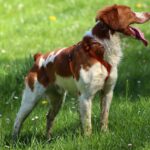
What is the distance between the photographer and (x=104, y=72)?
6504 mm

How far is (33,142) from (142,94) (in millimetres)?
2979

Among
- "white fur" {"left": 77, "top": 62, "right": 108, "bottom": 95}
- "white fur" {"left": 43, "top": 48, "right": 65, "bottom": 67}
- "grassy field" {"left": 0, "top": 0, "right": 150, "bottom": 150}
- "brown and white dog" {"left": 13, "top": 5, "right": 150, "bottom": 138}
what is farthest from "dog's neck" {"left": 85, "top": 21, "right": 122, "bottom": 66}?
"grassy field" {"left": 0, "top": 0, "right": 150, "bottom": 150}

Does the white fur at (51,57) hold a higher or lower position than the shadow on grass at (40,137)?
higher

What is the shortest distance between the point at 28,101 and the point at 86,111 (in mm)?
1029

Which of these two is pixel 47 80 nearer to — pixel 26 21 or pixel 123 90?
pixel 123 90

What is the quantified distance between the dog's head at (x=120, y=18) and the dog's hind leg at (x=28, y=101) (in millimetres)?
1251

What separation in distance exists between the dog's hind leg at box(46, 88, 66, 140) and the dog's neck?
1.04 metres

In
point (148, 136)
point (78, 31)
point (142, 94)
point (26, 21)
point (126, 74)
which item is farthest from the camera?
point (26, 21)

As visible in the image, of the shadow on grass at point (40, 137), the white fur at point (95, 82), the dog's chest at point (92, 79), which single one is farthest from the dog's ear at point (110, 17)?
the shadow on grass at point (40, 137)

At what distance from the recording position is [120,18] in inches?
256

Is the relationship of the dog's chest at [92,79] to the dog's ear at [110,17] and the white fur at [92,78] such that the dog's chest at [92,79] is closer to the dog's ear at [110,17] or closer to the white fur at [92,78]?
the white fur at [92,78]

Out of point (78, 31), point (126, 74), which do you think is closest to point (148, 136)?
point (126, 74)

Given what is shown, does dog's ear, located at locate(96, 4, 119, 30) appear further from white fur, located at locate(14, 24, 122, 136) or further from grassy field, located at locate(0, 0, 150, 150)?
grassy field, located at locate(0, 0, 150, 150)

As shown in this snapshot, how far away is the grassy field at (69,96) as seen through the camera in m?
6.45
